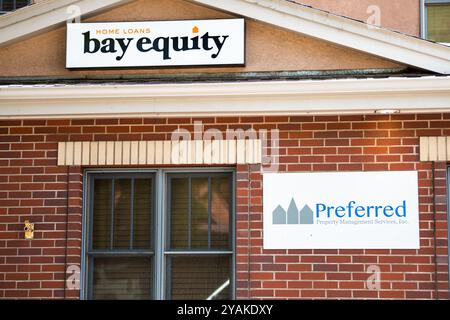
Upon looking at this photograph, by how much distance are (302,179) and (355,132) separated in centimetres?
73

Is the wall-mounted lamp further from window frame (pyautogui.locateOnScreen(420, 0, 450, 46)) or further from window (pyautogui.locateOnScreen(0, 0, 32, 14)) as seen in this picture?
window frame (pyautogui.locateOnScreen(420, 0, 450, 46))

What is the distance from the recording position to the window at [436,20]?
9.14m

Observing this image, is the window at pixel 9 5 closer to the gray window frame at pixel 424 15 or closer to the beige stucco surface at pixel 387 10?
the beige stucco surface at pixel 387 10

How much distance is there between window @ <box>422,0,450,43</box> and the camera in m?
9.14

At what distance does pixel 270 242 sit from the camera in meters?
7.61

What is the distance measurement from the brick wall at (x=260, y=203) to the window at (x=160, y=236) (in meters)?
0.23

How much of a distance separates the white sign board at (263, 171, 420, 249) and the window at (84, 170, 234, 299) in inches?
21.1

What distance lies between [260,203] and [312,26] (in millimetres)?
1880

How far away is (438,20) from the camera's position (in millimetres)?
9164

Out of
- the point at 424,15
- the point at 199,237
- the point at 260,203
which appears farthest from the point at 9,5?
the point at 424,15

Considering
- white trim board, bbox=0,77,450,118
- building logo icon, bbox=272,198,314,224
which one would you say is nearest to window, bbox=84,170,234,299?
building logo icon, bbox=272,198,314,224

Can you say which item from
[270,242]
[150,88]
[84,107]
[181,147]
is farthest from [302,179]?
[84,107]

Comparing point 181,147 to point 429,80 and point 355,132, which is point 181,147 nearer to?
point 355,132

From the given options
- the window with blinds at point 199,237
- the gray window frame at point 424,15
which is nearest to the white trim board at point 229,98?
the window with blinds at point 199,237
